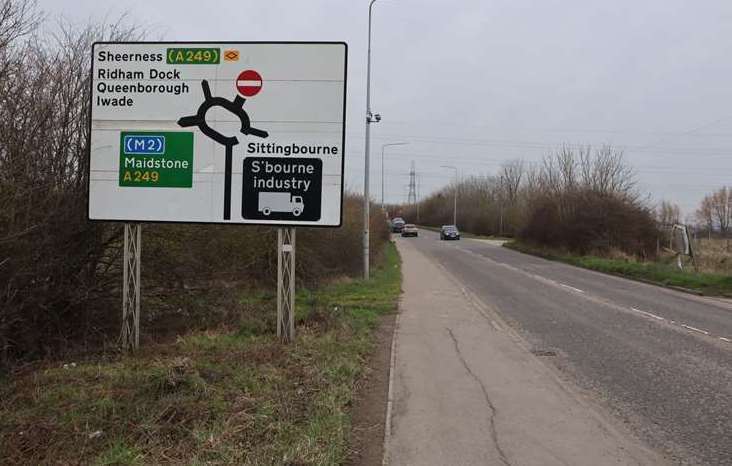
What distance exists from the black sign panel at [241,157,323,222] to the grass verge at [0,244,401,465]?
186 cm

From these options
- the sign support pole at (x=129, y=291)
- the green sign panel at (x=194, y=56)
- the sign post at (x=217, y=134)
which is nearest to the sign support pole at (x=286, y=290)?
the sign post at (x=217, y=134)

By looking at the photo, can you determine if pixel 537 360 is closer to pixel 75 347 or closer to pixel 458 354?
pixel 458 354

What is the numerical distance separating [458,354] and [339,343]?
1769mm

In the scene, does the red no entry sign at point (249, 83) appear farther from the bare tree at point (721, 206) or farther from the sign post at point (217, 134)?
the bare tree at point (721, 206)

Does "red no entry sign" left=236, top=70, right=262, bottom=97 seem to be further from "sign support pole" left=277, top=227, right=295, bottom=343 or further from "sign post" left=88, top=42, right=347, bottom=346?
"sign support pole" left=277, top=227, right=295, bottom=343

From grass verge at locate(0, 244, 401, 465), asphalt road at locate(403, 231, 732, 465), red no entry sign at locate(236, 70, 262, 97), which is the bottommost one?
asphalt road at locate(403, 231, 732, 465)

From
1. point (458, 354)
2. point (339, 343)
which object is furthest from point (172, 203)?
point (458, 354)

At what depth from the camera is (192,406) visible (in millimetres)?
5465

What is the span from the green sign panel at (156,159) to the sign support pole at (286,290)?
5.26ft

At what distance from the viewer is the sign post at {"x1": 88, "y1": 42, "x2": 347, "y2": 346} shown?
8.74 meters

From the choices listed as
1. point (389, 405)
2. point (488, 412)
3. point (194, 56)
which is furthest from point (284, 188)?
point (488, 412)

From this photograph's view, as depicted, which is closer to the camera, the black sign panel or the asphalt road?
the asphalt road

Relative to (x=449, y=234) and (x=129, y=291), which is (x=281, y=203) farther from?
(x=449, y=234)

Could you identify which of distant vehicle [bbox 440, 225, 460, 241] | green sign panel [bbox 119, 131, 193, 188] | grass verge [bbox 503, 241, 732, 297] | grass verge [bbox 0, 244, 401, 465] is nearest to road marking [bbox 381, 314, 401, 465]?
grass verge [bbox 0, 244, 401, 465]
